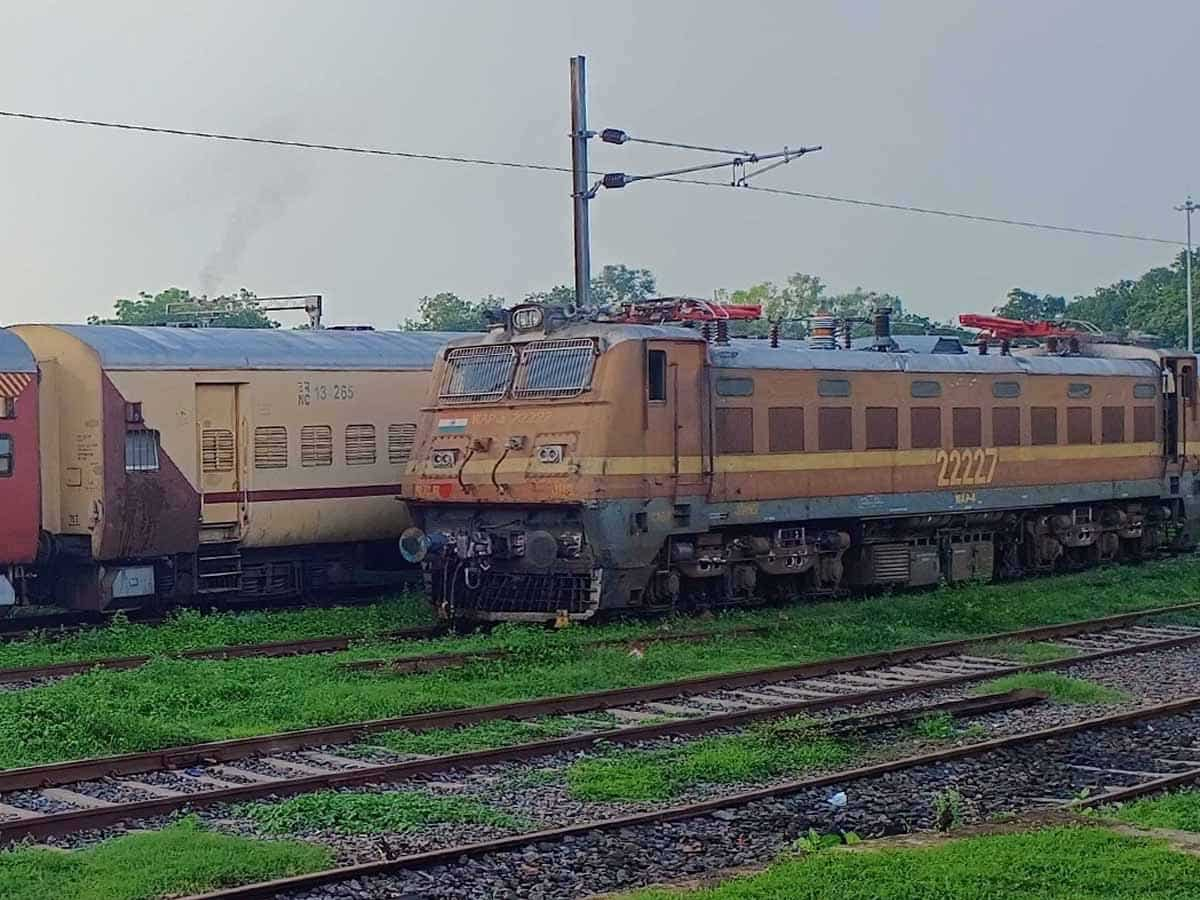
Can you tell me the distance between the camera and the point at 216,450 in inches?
784

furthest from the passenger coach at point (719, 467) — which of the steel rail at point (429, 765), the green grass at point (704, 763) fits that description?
the green grass at point (704, 763)

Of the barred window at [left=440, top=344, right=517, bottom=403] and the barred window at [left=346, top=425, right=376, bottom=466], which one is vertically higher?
the barred window at [left=440, top=344, right=517, bottom=403]

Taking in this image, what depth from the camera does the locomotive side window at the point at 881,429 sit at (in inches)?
821

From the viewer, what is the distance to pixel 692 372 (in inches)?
733

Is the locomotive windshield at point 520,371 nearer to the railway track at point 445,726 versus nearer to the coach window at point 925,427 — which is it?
the railway track at point 445,726

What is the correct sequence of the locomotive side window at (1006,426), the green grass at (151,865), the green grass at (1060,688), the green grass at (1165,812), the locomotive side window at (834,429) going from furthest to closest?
the locomotive side window at (1006,426), the locomotive side window at (834,429), the green grass at (1060,688), the green grass at (1165,812), the green grass at (151,865)

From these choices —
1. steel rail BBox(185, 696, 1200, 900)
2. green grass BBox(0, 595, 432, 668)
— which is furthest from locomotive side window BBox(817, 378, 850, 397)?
steel rail BBox(185, 696, 1200, 900)

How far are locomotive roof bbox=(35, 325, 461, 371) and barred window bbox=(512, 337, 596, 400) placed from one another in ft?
8.38

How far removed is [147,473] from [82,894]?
37.7 feet

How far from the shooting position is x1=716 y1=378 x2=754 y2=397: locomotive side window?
748 inches

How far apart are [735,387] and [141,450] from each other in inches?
274

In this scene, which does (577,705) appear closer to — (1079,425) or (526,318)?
(526,318)

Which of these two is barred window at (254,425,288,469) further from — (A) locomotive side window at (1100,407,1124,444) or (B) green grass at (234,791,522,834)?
(A) locomotive side window at (1100,407,1124,444)

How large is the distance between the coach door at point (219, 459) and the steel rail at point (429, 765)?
8.89 m
